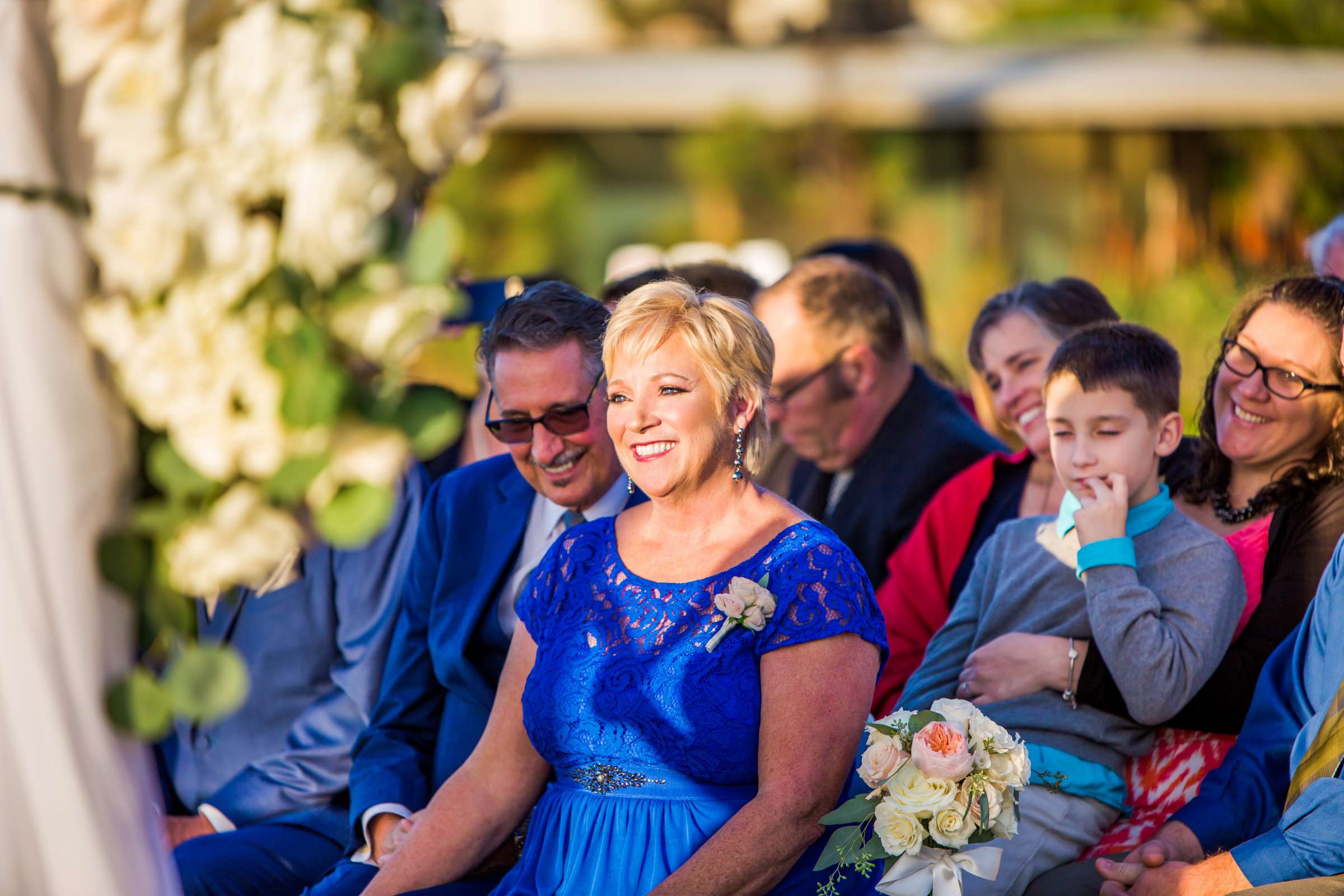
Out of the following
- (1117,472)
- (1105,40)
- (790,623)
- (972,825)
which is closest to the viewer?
(972,825)

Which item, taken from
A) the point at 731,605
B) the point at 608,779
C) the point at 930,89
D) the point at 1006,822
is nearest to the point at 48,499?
the point at 731,605

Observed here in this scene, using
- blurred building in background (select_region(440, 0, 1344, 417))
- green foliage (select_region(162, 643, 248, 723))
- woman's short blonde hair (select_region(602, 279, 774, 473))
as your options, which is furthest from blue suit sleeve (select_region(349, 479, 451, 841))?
blurred building in background (select_region(440, 0, 1344, 417))

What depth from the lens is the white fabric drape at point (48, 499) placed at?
4.70ft

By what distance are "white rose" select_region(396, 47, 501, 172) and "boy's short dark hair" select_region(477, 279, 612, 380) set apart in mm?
1672

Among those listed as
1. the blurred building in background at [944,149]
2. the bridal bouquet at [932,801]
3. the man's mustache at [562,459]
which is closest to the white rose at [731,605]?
the bridal bouquet at [932,801]

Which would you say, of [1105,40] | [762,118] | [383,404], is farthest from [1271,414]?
[1105,40]

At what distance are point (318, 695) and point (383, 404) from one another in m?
2.36

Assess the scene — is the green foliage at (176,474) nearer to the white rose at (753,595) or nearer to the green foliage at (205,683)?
the green foliage at (205,683)

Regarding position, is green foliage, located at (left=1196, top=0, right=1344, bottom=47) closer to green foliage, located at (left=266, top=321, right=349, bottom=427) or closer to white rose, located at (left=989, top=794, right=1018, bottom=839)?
white rose, located at (left=989, top=794, right=1018, bottom=839)

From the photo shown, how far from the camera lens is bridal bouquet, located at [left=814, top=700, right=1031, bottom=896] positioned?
7.95ft

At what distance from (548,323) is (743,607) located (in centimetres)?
95

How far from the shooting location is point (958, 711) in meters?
2.51

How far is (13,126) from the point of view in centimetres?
144

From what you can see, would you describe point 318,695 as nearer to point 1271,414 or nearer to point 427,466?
point 427,466
